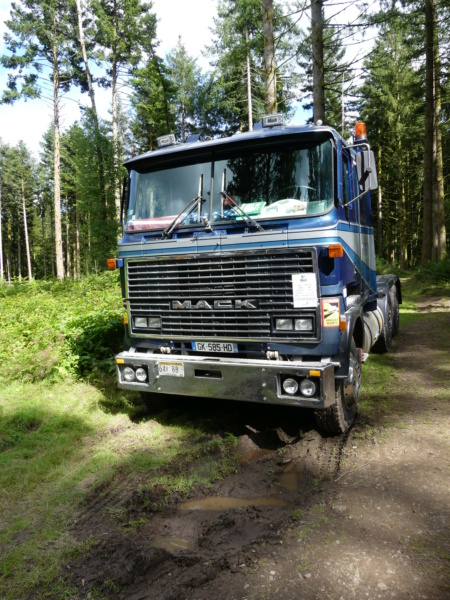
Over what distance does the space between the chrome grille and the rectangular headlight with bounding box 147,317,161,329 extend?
60 millimetres

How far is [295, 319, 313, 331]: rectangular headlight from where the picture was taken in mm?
4023

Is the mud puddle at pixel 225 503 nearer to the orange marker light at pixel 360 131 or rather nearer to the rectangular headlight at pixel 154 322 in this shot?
the rectangular headlight at pixel 154 322

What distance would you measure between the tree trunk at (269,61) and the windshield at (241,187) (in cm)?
655

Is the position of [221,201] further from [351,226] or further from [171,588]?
[171,588]

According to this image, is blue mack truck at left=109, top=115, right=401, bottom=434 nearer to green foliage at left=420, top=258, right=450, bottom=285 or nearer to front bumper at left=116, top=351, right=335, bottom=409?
front bumper at left=116, top=351, right=335, bottom=409

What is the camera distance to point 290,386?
3977mm

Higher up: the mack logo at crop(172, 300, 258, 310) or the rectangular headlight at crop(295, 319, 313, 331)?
the mack logo at crop(172, 300, 258, 310)

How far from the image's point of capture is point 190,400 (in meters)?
5.98

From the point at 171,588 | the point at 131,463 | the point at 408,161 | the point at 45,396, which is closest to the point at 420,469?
the point at 171,588

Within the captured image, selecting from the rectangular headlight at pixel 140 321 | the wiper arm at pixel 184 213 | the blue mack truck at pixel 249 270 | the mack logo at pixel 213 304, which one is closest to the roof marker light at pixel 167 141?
the blue mack truck at pixel 249 270

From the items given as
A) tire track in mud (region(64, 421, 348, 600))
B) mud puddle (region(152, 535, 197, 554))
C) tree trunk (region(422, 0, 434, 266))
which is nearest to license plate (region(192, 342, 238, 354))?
tire track in mud (region(64, 421, 348, 600))

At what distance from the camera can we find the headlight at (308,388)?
12.8 ft

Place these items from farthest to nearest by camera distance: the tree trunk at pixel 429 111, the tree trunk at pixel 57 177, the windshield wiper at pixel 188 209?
the tree trunk at pixel 57 177 < the tree trunk at pixel 429 111 < the windshield wiper at pixel 188 209

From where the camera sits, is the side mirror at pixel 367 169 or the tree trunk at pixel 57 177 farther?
the tree trunk at pixel 57 177
